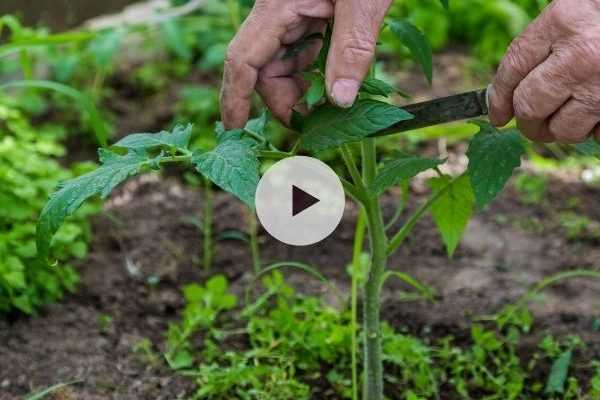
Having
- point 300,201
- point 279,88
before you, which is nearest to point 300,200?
point 300,201

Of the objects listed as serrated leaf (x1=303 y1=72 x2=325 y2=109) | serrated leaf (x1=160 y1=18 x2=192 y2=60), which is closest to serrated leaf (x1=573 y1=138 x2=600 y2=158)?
serrated leaf (x1=303 y1=72 x2=325 y2=109)

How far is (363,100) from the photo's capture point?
1490mm

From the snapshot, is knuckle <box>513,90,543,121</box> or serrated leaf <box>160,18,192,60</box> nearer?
knuckle <box>513,90,543,121</box>

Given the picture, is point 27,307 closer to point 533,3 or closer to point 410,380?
point 410,380

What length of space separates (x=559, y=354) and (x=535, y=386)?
125 mm

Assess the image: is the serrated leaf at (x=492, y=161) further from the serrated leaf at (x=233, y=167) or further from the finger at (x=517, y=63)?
the serrated leaf at (x=233, y=167)

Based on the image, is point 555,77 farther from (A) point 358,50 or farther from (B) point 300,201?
(B) point 300,201

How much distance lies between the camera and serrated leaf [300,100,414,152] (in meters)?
1.43

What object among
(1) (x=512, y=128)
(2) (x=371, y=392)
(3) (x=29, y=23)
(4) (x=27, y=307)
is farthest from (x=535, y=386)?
(3) (x=29, y=23)

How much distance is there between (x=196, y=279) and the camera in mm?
2514

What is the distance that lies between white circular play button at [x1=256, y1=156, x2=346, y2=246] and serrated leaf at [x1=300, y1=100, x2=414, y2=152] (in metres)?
0.14

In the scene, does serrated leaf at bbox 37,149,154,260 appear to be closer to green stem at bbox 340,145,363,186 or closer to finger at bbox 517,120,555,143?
green stem at bbox 340,145,363,186

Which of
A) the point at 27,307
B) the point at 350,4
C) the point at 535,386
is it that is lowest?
the point at 535,386

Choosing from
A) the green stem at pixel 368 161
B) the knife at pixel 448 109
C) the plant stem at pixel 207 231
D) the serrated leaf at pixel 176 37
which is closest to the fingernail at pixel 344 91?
the knife at pixel 448 109
